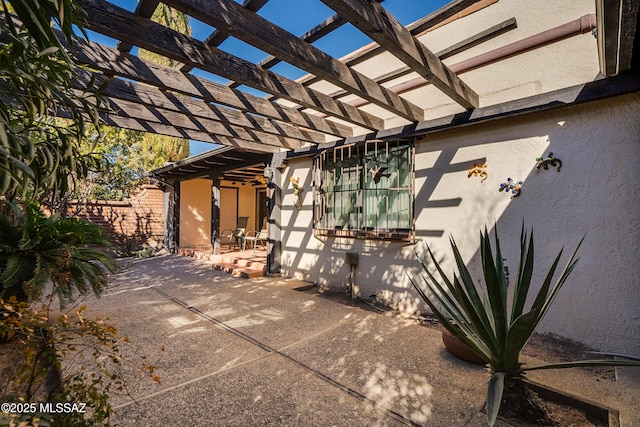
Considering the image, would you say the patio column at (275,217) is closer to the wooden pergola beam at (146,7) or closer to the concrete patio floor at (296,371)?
the concrete patio floor at (296,371)

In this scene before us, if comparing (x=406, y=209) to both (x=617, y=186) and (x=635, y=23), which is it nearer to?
(x=617, y=186)

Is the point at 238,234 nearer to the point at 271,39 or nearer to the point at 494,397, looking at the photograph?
the point at 271,39

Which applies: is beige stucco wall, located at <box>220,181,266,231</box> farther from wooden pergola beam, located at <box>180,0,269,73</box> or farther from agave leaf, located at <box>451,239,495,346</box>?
agave leaf, located at <box>451,239,495,346</box>

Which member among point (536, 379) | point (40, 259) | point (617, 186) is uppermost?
point (617, 186)

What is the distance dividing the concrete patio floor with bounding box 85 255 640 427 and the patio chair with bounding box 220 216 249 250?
15.6 feet

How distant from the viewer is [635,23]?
1878 millimetres

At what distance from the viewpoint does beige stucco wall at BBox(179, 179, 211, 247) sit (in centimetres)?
1029

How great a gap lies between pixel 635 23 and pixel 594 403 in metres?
2.51

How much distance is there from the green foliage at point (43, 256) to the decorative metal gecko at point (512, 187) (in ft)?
14.7

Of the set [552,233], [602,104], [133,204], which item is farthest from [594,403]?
[133,204]

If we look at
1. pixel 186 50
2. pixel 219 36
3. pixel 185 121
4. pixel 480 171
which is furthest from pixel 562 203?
pixel 185 121

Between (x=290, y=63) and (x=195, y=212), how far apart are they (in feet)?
30.5

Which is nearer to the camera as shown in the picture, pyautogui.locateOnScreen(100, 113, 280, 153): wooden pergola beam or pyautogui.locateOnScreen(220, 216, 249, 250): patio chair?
pyautogui.locateOnScreen(100, 113, 280, 153): wooden pergola beam

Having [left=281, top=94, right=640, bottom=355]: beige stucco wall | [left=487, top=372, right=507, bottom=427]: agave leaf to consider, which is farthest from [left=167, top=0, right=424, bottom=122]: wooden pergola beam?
[left=487, top=372, right=507, bottom=427]: agave leaf
